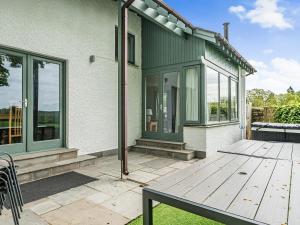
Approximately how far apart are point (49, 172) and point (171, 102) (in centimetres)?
422

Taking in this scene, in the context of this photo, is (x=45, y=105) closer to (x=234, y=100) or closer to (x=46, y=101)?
(x=46, y=101)

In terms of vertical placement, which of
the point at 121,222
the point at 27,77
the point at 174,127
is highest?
the point at 27,77

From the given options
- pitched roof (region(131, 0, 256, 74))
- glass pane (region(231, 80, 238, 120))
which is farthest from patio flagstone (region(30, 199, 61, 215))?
glass pane (region(231, 80, 238, 120))

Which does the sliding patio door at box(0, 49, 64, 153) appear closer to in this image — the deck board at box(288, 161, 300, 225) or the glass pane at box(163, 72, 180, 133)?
the glass pane at box(163, 72, 180, 133)

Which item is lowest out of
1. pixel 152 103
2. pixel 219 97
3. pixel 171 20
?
pixel 152 103

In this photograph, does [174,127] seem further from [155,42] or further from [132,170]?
[155,42]

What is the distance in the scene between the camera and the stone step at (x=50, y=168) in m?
3.99

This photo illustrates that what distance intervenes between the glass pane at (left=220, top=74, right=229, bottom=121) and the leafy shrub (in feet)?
14.4

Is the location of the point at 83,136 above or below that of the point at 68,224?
above

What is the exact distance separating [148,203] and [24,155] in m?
3.67

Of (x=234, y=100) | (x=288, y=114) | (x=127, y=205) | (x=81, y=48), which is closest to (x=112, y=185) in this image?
(x=127, y=205)

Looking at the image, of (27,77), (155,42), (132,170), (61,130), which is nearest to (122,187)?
(132,170)

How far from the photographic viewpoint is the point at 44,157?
4.62 m

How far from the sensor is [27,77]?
471cm
